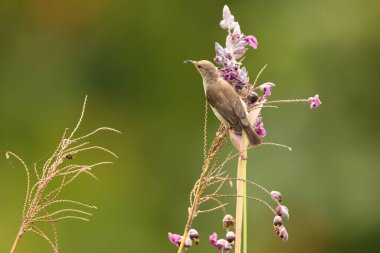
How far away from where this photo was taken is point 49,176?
1.29 meters

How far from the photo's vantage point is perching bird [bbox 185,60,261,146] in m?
1.65

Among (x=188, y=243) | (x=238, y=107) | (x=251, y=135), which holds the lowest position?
(x=188, y=243)

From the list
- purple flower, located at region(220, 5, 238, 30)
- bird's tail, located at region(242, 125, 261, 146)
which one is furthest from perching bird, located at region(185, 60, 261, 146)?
purple flower, located at region(220, 5, 238, 30)

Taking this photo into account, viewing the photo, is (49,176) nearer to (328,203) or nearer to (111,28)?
(328,203)

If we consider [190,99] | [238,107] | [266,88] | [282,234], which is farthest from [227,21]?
[190,99]

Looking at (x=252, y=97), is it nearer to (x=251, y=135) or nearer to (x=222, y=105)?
(x=251, y=135)

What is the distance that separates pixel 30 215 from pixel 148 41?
12.0ft

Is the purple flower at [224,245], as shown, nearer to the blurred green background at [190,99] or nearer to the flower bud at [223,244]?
the flower bud at [223,244]

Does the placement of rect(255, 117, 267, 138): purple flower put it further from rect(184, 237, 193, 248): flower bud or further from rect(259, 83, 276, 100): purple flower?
rect(184, 237, 193, 248): flower bud

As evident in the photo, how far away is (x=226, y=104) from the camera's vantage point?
1.91 metres

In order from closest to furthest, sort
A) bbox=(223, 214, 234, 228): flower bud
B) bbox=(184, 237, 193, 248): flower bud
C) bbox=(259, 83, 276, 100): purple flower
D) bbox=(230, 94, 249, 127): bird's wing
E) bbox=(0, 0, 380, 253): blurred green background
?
bbox=(184, 237, 193, 248): flower bud → bbox=(223, 214, 234, 228): flower bud → bbox=(259, 83, 276, 100): purple flower → bbox=(230, 94, 249, 127): bird's wing → bbox=(0, 0, 380, 253): blurred green background

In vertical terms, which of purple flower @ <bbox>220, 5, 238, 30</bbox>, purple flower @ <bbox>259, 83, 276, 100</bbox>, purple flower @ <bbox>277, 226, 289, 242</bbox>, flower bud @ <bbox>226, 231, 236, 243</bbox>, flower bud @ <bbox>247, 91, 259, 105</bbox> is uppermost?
purple flower @ <bbox>220, 5, 238, 30</bbox>

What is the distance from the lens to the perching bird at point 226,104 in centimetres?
165

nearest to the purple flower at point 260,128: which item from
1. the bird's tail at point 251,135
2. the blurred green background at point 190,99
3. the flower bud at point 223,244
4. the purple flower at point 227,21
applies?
the bird's tail at point 251,135
